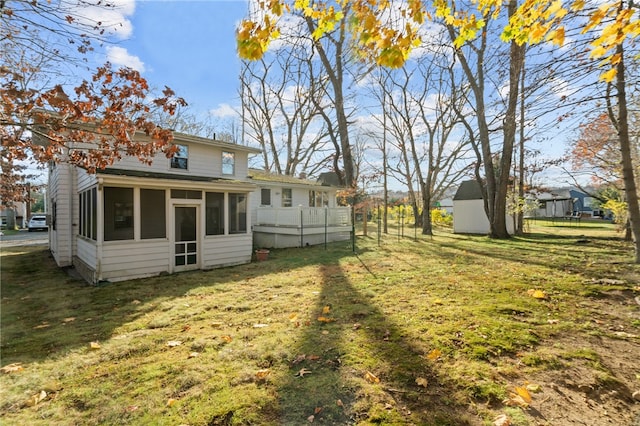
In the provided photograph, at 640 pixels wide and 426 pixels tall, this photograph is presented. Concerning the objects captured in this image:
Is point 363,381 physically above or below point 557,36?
below

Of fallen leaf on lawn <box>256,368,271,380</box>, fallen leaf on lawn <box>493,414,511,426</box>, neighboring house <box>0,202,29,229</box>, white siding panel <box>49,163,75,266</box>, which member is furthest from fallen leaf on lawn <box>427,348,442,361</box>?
neighboring house <box>0,202,29,229</box>

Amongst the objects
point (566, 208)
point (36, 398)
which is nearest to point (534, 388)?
point (36, 398)

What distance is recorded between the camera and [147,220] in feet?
28.4

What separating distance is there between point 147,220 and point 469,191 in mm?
21169

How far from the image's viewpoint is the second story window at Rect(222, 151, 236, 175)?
1442 cm

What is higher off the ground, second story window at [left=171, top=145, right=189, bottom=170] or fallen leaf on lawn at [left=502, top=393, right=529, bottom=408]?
second story window at [left=171, top=145, right=189, bottom=170]

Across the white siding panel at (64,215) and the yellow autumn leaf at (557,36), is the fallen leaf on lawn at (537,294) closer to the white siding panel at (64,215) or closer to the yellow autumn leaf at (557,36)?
the yellow autumn leaf at (557,36)

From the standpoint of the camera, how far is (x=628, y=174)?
6785 mm

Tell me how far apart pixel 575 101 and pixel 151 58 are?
9.38 m

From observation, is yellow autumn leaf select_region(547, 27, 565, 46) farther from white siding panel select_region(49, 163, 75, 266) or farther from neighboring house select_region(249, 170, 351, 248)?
white siding panel select_region(49, 163, 75, 266)

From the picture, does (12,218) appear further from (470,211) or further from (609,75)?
(609,75)

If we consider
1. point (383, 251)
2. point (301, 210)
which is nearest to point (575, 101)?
point (383, 251)

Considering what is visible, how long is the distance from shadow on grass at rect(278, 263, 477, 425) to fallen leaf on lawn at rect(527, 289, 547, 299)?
3.06 meters

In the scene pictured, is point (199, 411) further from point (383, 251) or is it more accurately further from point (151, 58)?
point (383, 251)
